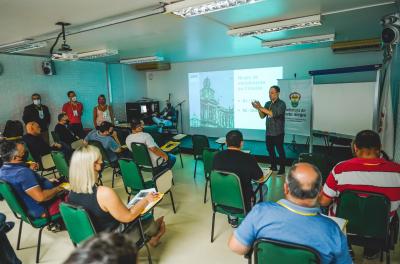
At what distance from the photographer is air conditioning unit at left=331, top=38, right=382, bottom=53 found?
5134 mm

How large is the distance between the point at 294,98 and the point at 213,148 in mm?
2836

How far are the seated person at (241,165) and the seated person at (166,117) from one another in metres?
5.58

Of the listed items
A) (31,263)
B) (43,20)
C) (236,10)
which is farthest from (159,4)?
(31,263)

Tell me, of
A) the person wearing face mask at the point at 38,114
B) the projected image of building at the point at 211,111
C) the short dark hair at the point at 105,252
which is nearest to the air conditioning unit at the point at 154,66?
the projected image of building at the point at 211,111

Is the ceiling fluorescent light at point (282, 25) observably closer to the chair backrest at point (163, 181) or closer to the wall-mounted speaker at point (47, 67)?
the chair backrest at point (163, 181)

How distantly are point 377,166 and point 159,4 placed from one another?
262cm

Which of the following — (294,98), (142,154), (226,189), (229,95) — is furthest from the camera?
(229,95)

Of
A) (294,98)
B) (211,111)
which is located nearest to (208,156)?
(294,98)

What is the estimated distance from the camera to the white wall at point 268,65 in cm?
600

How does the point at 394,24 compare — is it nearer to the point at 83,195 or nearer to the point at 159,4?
the point at 159,4

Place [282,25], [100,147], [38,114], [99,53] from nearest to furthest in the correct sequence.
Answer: [282,25], [100,147], [99,53], [38,114]

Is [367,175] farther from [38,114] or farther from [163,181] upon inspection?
[38,114]

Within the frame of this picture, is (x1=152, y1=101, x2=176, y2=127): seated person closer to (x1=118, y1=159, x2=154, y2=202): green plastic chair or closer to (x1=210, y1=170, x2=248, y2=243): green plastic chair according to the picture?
(x1=118, y1=159, x2=154, y2=202): green plastic chair

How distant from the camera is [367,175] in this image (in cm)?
193
